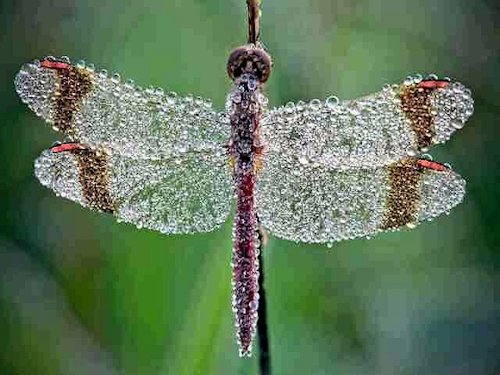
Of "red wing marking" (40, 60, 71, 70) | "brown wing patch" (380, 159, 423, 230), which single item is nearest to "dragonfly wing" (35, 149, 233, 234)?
"red wing marking" (40, 60, 71, 70)

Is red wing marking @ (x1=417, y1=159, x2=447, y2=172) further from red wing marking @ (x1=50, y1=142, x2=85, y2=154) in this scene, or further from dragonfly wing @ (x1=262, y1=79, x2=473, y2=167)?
red wing marking @ (x1=50, y1=142, x2=85, y2=154)

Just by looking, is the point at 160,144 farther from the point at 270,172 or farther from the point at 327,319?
the point at 327,319

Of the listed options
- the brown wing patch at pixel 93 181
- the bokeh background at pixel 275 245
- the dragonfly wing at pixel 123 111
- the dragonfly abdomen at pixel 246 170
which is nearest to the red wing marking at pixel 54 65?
the dragonfly wing at pixel 123 111

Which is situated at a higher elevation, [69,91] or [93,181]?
[69,91]

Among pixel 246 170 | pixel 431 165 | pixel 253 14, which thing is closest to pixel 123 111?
pixel 246 170

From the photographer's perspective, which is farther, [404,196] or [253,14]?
[404,196]

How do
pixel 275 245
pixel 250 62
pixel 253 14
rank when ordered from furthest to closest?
pixel 275 245 → pixel 250 62 → pixel 253 14

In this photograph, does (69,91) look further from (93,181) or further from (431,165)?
(431,165)

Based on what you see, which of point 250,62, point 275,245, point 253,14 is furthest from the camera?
point 275,245
